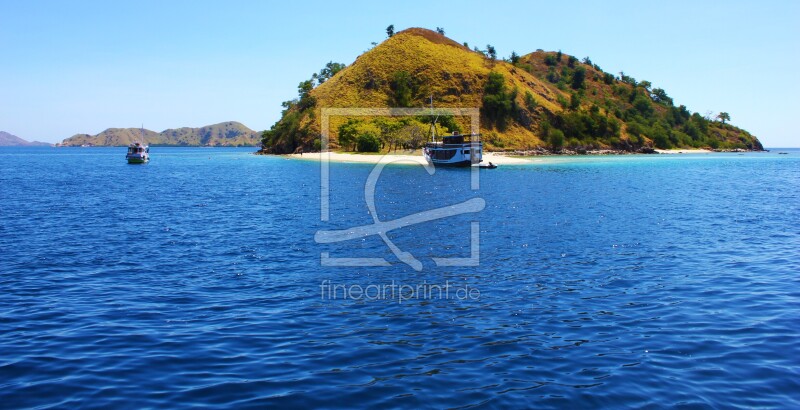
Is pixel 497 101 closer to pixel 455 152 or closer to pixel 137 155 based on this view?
pixel 455 152

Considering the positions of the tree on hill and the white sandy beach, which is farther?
the tree on hill

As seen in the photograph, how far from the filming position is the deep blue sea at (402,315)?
11.9 m

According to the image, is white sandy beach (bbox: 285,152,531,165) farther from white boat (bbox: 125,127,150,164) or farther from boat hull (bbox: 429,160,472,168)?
white boat (bbox: 125,127,150,164)

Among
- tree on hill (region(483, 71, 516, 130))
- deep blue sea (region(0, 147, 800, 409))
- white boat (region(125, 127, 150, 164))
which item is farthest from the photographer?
A: tree on hill (region(483, 71, 516, 130))

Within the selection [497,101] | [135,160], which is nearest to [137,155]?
[135,160]

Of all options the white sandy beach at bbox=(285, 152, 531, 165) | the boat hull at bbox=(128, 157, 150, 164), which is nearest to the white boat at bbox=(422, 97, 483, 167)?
the white sandy beach at bbox=(285, 152, 531, 165)

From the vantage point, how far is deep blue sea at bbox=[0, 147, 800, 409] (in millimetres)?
11906

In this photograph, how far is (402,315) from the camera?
17438 mm

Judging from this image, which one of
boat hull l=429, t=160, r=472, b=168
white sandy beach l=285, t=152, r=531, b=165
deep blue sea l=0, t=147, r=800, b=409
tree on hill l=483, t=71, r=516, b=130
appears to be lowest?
deep blue sea l=0, t=147, r=800, b=409

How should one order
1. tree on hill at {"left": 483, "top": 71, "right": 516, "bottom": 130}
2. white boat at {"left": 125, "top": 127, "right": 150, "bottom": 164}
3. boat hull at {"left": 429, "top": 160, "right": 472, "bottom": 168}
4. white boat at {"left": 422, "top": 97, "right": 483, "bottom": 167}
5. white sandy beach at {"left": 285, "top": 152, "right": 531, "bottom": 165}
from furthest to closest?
tree on hill at {"left": 483, "top": 71, "right": 516, "bottom": 130}, white sandy beach at {"left": 285, "top": 152, "right": 531, "bottom": 165}, white boat at {"left": 125, "top": 127, "right": 150, "bottom": 164}, boat hull at {"left": 429, "top": 160, "right": 472, "bottom": 168}, white boat at {"left": 422, "top": 97, "right": 483, "bottom": 167}

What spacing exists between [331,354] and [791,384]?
10371 mm

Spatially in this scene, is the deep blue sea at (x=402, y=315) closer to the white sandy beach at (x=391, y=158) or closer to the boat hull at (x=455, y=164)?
the boat hull at (x=455, y=164)

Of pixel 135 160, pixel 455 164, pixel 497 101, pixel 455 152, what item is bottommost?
pixel 455 164

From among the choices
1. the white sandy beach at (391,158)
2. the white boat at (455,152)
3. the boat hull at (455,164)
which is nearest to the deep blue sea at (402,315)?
the white boat at (455,152)
